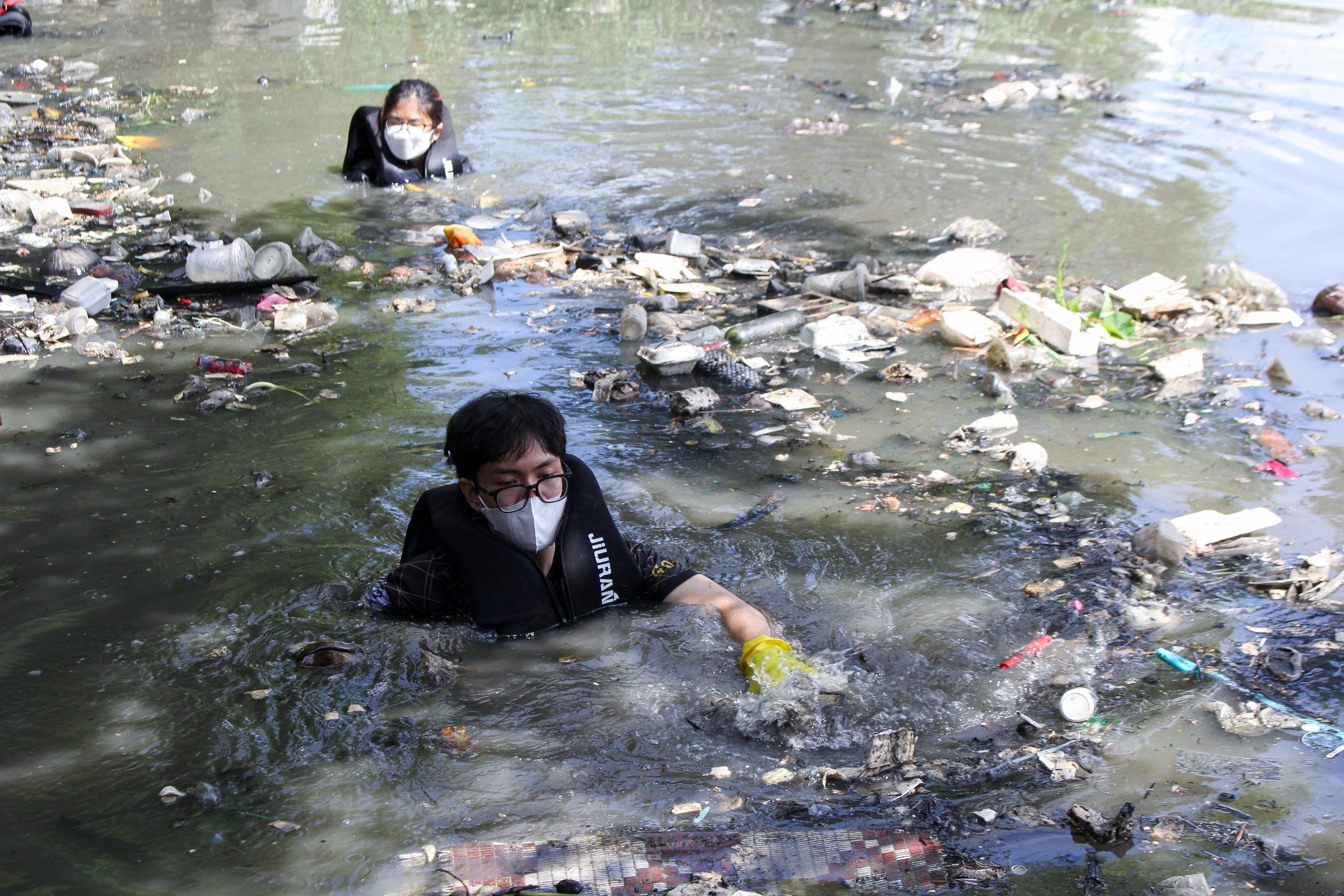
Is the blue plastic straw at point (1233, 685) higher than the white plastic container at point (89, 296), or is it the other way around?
the white plastic container at point (89, 296)

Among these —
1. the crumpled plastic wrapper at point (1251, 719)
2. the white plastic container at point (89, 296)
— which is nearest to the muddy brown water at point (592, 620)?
the crumpled plastic wrapper at point (1251, 719)

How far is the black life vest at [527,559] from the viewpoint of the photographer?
3.00m

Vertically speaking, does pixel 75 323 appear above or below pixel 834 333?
above

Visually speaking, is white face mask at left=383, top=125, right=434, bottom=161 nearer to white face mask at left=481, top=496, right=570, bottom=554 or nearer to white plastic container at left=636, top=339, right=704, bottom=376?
white plastic container at left=636, top=339, right=704, bottom=376

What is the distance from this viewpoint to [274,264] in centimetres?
639

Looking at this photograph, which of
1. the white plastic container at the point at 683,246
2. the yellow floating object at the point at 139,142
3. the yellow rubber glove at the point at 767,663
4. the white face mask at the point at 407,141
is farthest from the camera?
the yellow floating object at the point at 139,142

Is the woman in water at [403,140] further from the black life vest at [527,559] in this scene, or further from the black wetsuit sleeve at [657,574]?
the black wetsuit sleeve at [657,574]

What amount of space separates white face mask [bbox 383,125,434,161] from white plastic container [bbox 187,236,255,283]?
256 cm

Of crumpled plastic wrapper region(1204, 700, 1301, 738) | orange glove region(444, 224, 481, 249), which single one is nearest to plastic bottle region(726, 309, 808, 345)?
orange glove region(444, 224, 481, 249)

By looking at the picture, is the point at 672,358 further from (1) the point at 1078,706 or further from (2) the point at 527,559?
(1) the point at 1078,706

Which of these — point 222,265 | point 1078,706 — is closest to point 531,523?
point 1078,706

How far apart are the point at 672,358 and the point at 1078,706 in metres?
3.07

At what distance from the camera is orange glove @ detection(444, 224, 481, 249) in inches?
279

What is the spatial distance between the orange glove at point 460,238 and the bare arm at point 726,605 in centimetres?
454
